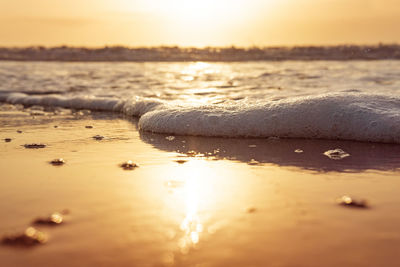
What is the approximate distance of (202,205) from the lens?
2.37 meters

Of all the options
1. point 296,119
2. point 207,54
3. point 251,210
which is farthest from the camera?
point 207,54

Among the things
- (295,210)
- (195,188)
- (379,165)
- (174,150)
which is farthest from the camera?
(174,150)

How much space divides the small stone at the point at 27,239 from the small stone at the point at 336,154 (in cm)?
234

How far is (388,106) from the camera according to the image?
476 centimetres

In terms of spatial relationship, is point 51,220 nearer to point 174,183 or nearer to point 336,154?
point 174,183

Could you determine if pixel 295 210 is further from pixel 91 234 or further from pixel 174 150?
pixel 174 150

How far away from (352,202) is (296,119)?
91.7 inches

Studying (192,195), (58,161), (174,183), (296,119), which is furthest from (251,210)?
(296,119)

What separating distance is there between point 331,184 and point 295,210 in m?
0.58

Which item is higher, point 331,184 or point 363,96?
point 363,96

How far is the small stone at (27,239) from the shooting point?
6.28 ft

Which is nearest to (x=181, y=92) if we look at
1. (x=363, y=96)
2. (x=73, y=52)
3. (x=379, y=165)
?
(x=363, y=96)

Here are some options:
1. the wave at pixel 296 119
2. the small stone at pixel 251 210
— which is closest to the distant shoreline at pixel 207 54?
the wave at pixel 296 119

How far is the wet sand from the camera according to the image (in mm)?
1817
